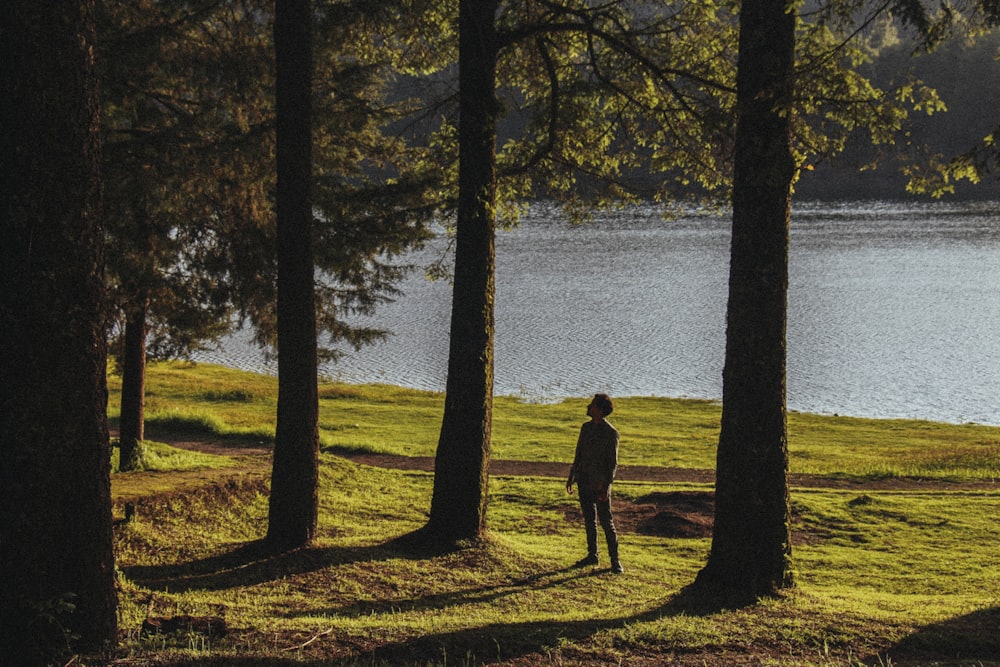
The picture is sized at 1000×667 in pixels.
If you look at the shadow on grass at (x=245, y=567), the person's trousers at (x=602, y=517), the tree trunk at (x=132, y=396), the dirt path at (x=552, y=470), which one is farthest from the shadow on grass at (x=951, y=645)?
the tree trunk at (x=132, y=396)

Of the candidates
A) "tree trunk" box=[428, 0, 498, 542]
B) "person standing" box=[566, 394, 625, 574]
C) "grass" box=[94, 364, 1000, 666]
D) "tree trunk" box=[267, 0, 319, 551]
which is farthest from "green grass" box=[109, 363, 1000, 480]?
"tree trunk" box=[267, 0, 319, 551]

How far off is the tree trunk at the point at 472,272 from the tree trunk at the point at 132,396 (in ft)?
24.5

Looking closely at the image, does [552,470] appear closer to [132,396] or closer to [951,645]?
[132,396]

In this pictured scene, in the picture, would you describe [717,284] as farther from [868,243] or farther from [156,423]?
[156,423]

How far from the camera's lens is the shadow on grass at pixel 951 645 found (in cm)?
643

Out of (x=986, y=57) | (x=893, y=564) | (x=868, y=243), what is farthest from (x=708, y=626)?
(x=986, y=57)

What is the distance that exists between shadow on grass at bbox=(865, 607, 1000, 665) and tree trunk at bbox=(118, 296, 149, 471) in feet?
42.3

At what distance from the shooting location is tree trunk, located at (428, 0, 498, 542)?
34.0 ft

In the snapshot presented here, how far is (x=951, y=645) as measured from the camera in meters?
6.79

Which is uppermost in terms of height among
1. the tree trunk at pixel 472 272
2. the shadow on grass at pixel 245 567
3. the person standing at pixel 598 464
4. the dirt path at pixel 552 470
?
the tree trunk at pixel 472 272

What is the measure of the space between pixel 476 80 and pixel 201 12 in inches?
163

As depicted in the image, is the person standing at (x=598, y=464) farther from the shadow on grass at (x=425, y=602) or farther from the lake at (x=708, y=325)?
the lake at (x=708, y=325)

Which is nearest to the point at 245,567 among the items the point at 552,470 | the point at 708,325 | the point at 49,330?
the point at 49,330

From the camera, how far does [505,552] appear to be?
420 inches
